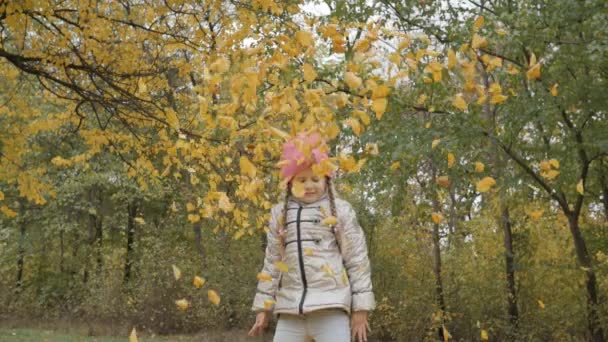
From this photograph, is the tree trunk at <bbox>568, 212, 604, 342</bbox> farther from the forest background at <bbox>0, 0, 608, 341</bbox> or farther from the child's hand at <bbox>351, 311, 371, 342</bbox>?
the child's hand at <bbox>351, 311, 371, 342</bbox>

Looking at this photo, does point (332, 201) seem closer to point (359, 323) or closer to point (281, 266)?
point (281, 266)

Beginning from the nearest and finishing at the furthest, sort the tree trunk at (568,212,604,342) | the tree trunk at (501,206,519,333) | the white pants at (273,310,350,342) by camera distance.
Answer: the white pants at (273,310,350,342) < the tree trunk at (568,212,604,342) < the tree trunk at (501,206,519,333)

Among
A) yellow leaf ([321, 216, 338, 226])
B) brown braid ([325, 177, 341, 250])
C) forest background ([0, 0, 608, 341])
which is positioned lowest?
yellow leaf ([321, 216, 338, 226])

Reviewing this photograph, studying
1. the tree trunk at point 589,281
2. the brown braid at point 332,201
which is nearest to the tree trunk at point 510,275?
the tree trunk at point 589,281

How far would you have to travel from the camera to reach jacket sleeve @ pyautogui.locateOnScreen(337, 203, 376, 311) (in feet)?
9.45

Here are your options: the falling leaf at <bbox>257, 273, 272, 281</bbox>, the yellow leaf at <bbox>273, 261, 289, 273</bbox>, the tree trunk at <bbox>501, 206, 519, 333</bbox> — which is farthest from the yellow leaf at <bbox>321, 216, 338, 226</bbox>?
the tree trunk at <bbox>501, 206, 519, 333</bbox>

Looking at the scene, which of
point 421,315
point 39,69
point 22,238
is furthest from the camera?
point 22,238

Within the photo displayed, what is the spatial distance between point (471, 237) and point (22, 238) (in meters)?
12.1

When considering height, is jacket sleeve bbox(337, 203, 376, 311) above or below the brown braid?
below

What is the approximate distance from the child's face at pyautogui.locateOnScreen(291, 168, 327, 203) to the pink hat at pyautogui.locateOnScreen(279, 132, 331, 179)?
0.03 m

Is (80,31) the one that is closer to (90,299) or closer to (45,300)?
(90,299)

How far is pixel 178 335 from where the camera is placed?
13.1m

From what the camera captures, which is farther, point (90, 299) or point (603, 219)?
point (90, 299)

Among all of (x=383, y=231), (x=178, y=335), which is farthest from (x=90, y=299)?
(x=383, y=231)
